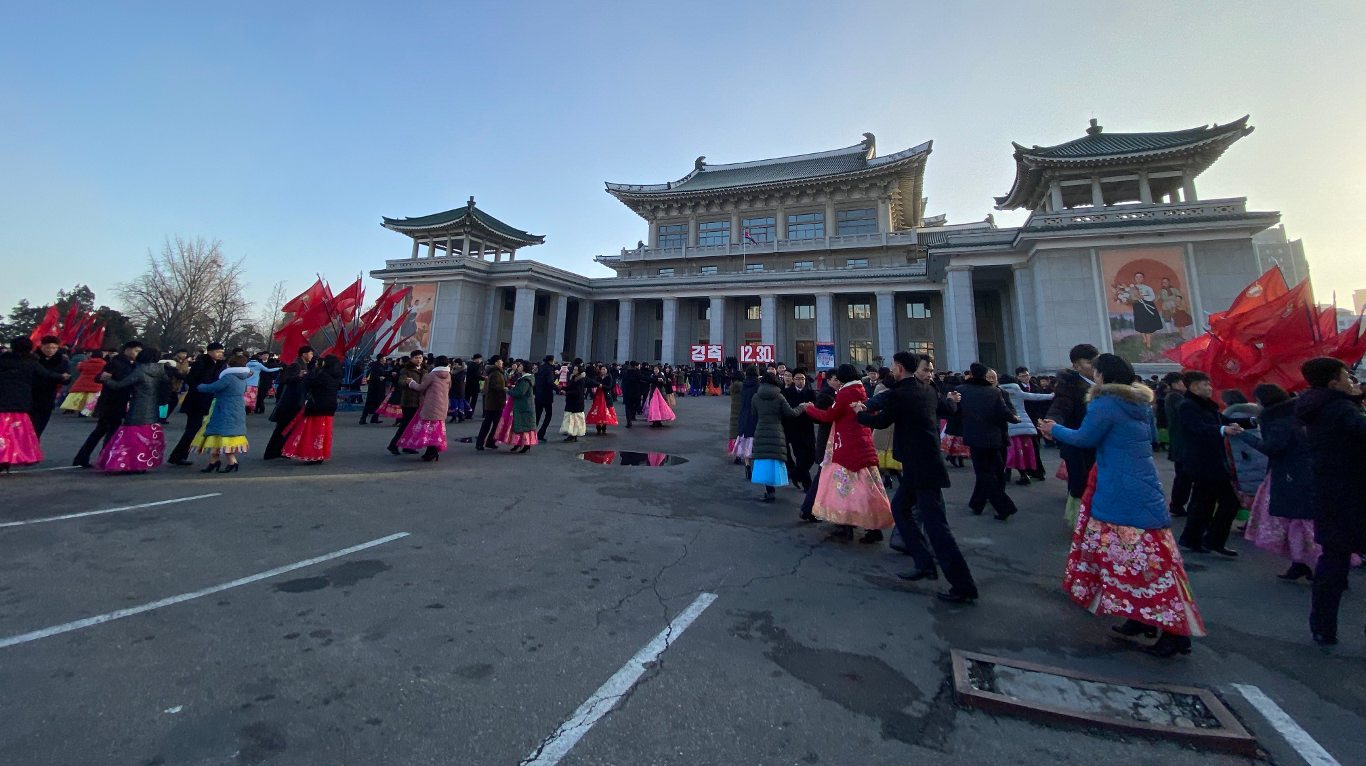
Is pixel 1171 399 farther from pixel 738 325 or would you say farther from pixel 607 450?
pixel 738 325

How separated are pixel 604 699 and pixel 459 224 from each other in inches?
1410

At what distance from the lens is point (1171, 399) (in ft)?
17.2

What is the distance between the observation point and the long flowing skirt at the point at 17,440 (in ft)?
19.0

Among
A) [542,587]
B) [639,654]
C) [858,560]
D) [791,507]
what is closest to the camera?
[639,654]

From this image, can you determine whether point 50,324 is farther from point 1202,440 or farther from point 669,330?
point 1202,440

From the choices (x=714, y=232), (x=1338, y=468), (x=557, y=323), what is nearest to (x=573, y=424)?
(x=1338, y=468)

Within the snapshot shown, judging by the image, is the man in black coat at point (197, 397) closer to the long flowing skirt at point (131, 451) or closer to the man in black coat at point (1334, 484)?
the long flowing skirt at point (131, 451)

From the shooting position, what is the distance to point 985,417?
18.6 ft

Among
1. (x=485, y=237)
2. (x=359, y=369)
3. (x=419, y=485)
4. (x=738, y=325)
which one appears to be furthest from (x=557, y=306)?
(x=419, y=485)

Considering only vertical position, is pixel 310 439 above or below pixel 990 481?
above

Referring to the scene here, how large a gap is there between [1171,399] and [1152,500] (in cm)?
346

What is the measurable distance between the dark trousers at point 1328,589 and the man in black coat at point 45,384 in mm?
12555

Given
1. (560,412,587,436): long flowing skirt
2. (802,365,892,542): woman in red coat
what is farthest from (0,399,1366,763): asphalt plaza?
(560,412,587,436): long flowing skirt

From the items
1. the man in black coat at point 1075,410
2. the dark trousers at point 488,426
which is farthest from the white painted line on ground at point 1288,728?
the dark trousers at point 488,426
